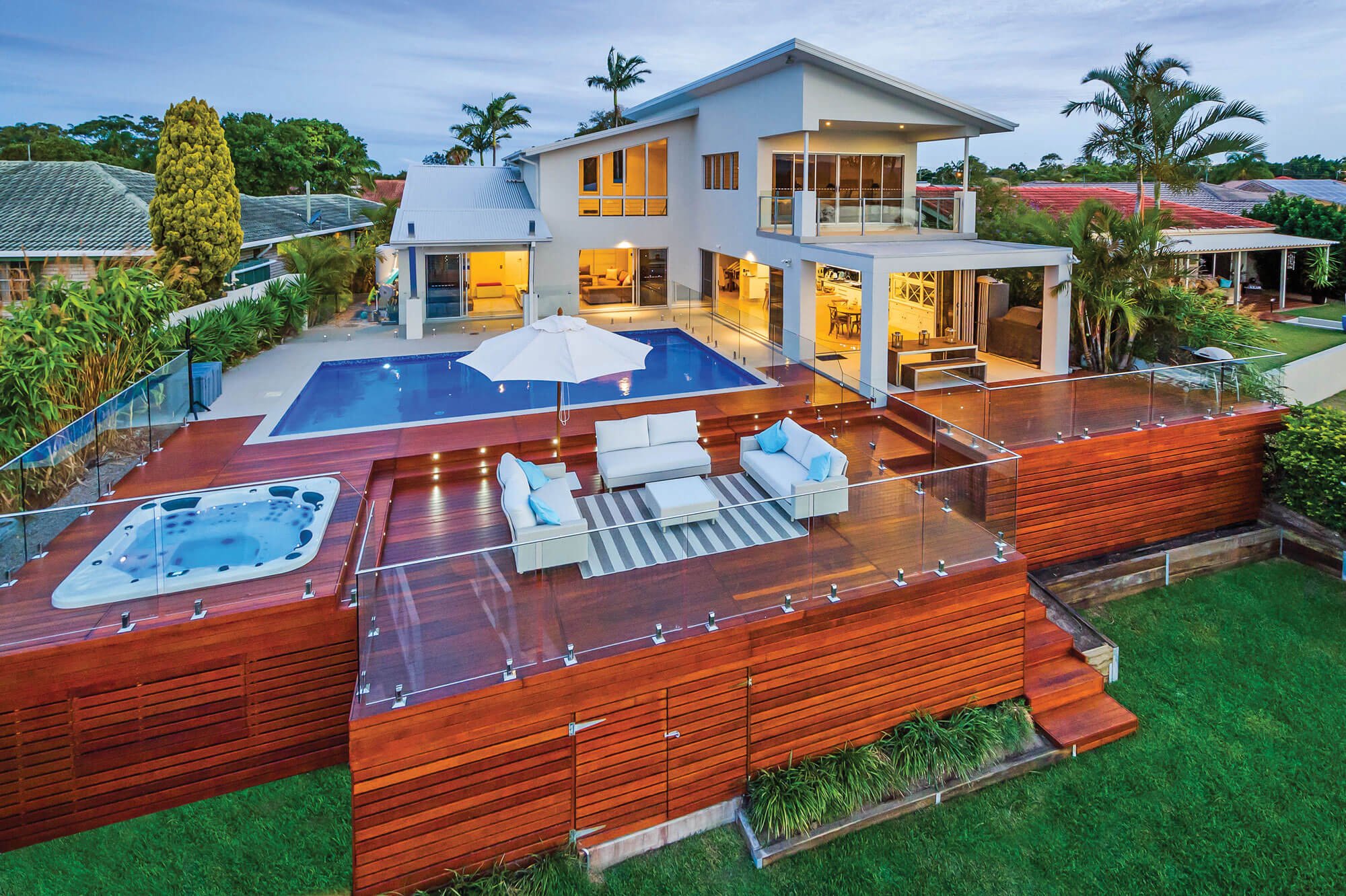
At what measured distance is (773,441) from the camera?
9.30 meters

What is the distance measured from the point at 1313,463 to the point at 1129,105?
913 cm

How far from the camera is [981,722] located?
736cm

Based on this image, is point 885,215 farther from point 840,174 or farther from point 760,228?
point 760,228

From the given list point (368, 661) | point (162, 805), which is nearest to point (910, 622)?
point (368, 661)

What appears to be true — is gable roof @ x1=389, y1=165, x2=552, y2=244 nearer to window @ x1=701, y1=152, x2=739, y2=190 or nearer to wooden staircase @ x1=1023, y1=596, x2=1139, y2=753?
window @ x1=701, y1=152, x2=739, y2=190

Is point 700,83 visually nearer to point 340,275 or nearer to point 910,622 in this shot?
point 340,275

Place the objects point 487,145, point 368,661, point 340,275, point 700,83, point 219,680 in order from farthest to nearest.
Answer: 1. point 487,145
2. point 340,275
3. point 700,83
4. point 219,680
5. point 368,661

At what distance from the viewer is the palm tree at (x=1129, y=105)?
15672mm

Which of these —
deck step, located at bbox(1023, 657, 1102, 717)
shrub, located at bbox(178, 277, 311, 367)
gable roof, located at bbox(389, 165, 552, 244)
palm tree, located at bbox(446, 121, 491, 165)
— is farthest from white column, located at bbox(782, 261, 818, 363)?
palm tree, located at bbox(446, 121, 491, 165)

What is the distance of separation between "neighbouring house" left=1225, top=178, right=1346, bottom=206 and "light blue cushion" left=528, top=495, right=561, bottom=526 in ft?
116

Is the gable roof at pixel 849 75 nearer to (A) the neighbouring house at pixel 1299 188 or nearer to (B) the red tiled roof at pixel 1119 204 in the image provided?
(B) the red tiled roof at pixel 1119 204

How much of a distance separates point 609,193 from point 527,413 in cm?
1161

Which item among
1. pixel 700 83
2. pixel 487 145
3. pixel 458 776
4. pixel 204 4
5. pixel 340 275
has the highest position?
pixel 204 4

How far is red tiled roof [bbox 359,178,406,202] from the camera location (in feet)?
162
